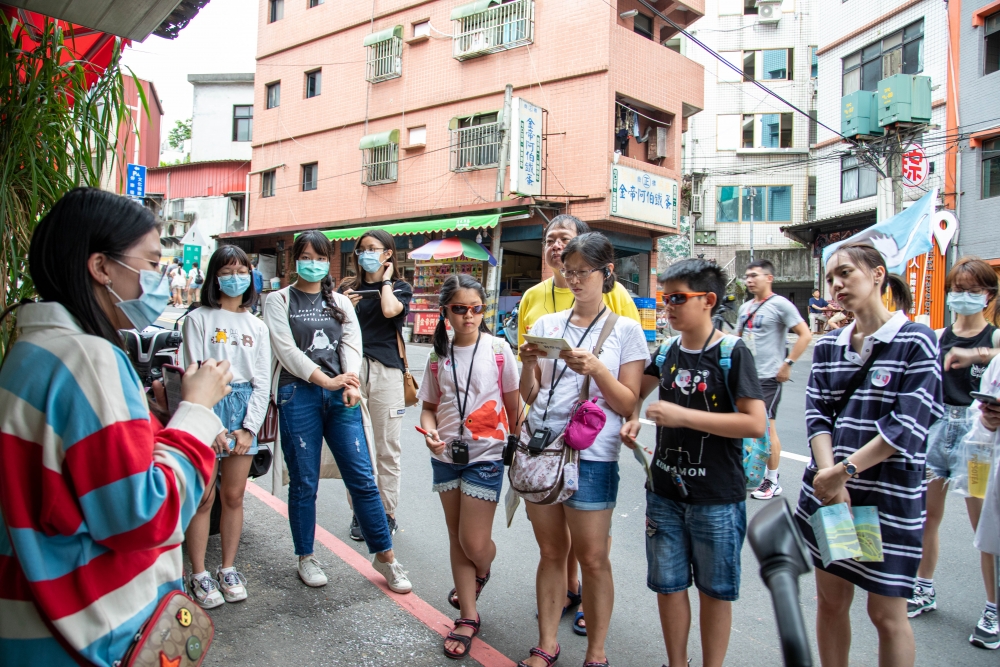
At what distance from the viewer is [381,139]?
65.7 feet

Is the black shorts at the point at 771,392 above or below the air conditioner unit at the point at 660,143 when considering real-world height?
below

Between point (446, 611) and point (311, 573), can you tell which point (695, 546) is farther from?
point (311, 573)

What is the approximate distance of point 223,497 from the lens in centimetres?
353

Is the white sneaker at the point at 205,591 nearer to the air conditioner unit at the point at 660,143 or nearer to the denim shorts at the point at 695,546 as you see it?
the denim shorts at the point at 695,546

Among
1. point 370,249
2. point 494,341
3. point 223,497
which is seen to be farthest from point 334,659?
point 370,249

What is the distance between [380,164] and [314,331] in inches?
696

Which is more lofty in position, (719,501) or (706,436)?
(706,436)

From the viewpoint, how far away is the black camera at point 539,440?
281 cm

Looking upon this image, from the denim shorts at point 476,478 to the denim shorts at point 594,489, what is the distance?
0.46 m

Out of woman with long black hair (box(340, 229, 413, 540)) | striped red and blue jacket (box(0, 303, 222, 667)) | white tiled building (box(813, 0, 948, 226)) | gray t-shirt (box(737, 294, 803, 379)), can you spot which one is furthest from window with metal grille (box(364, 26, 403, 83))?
striped red and blue jacket (box(0, 303, 222, 667))

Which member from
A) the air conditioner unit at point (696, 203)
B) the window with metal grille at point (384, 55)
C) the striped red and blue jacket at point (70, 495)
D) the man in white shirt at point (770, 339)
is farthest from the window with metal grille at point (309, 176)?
the striped red and blue jacket at point (70, 495)

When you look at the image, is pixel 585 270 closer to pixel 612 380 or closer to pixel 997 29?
pixel 612 380

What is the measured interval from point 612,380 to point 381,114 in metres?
19.4

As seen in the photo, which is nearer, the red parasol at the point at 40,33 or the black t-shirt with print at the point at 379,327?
the red parasol at the point at 40,33
